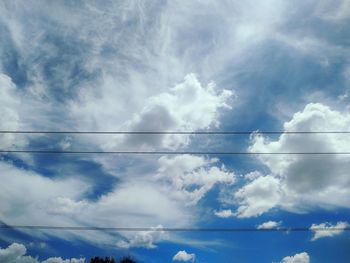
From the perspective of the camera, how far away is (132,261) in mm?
45375

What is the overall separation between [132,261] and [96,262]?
731 cm

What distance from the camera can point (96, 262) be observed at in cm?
4572
